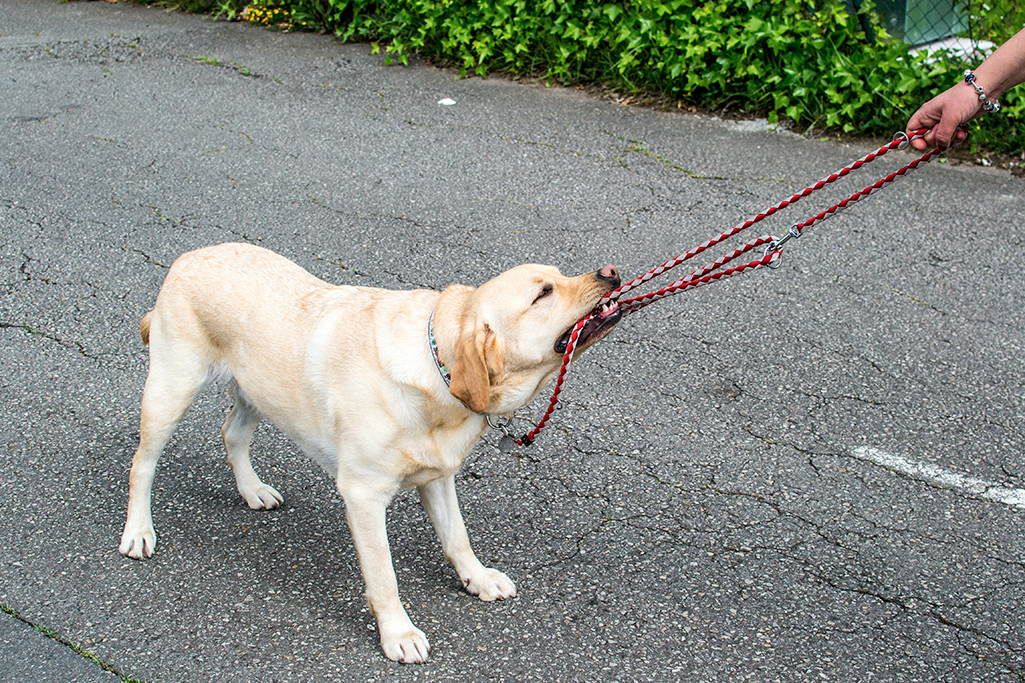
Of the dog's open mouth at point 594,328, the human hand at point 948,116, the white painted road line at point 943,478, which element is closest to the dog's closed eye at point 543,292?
the dog's open mouth at point 594,328

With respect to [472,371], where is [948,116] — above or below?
above

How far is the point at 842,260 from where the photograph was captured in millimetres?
5391

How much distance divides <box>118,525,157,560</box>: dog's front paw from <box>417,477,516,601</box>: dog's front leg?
108cm

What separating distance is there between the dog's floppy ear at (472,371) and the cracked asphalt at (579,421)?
3.06 feet

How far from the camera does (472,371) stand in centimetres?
256

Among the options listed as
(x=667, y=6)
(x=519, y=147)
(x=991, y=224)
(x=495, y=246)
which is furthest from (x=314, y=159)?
(x=991, y=224)

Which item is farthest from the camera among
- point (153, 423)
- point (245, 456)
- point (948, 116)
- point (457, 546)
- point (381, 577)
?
point (245, 456)

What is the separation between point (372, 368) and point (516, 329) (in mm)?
486

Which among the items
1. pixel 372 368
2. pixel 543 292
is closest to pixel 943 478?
pixel 543 292

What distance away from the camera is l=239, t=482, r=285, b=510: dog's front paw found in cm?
360

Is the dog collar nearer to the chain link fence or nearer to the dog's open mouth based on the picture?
the dog's open mouth

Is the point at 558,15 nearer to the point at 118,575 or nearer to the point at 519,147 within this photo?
the point at 519,147

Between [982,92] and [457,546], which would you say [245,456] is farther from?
[982,92]

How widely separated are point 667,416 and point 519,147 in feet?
11.7
